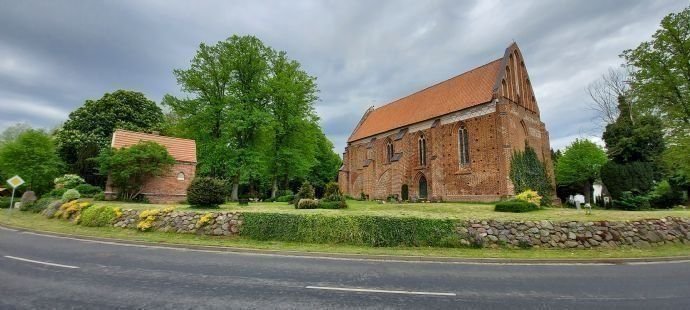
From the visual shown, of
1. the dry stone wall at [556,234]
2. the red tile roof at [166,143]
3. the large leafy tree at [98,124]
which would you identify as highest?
the large leafy tree at [98,124]

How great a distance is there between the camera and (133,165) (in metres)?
23.5

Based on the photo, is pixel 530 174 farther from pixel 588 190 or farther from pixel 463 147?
pixel 588 190

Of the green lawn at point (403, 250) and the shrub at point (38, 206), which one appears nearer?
the green lawn at point (403, 250)

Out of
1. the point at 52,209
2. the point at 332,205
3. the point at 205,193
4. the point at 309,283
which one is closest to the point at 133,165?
the point at 52,209

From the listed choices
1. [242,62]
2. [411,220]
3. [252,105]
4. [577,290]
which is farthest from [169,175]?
[577,290]

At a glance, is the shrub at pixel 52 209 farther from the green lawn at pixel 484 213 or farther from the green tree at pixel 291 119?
the green tree at pixel 291 119

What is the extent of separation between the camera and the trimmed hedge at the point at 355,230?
39.8 ft

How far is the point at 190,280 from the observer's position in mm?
6672

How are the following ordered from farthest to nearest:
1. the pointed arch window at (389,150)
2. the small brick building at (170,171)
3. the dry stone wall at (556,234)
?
1. the pointed arch window at (389,150)
2. the small brick building at (170,171)
3. the dry stone wall at (556,234)

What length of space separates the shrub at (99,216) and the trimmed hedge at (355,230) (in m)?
7.93

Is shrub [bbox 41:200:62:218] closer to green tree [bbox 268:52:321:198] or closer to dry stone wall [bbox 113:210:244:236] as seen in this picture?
dry stone wall [bbox 113:210:244:236]

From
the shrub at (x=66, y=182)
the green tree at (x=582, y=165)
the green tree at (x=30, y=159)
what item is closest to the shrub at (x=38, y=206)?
the shrub at (x=66, y=182)

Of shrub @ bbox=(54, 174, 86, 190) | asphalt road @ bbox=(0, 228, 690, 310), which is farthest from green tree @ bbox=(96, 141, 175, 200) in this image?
asphalt road @ bbox=(0, 228, 690, 310)

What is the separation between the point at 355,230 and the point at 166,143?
2275 cm
